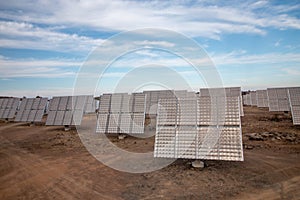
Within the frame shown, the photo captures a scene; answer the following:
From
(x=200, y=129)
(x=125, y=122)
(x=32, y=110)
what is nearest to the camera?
(x=200, y=129)

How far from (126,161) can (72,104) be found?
11351 millimetres

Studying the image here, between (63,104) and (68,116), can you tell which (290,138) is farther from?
(63,104)

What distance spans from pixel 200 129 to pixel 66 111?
13979 mm

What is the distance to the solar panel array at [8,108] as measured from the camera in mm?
26250

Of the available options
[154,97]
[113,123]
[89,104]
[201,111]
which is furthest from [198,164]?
[89,104]

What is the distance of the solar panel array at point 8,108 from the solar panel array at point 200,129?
24.2m

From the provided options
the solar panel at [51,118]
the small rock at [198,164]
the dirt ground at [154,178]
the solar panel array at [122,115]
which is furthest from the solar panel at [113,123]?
the small rock at [198,164]

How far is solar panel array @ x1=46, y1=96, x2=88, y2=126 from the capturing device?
18.4 m

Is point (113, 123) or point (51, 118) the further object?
point (51, 118)

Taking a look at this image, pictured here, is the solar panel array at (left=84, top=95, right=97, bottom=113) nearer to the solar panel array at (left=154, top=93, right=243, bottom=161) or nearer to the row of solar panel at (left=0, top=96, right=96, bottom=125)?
the row of solar panel at (left=0, top=96, right=96, bottom=125)

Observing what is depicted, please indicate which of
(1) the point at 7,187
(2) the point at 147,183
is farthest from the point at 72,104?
(2) the point at 147,183

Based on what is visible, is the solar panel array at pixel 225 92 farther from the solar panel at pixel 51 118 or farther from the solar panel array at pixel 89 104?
the solar panel at pixel 51 118

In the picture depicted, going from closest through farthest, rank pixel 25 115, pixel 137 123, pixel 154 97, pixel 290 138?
pixel 290 138
pixel 137 123
pixel 154 97
pixel 25 115

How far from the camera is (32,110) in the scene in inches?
892
